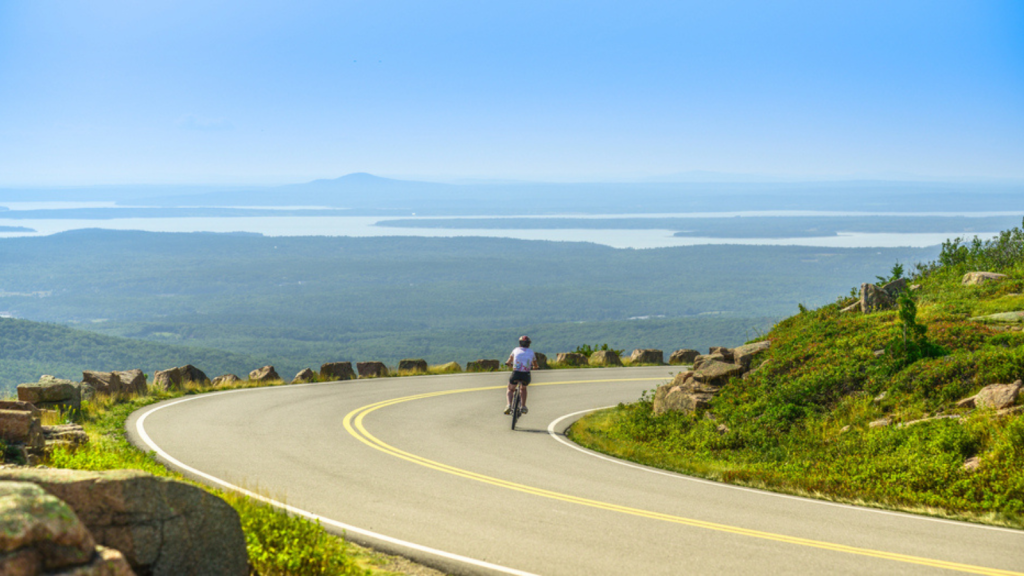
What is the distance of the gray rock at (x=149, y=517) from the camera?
5.08 metres

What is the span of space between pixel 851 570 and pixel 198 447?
37.6ft

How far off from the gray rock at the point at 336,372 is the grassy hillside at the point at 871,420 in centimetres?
1139

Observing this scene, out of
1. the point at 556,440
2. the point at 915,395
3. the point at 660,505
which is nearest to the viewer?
the point at 660,505

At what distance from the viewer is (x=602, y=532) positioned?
28.4ft

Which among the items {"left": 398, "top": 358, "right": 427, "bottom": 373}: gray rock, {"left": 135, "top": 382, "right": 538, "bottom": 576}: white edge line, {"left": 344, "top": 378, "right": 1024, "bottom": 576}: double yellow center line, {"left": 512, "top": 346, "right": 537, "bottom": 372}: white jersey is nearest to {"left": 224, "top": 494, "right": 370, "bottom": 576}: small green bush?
{"left": 135, "top": 382, "right": 538, "bottom": 576}: white edge line

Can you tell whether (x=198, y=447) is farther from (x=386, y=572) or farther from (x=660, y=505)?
(x=660, y=505)

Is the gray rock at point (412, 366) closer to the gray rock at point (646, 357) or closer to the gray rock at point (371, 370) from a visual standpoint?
Answer: the gray rock at point (371, 370)

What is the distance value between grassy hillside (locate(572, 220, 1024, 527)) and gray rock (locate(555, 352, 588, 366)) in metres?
12.3

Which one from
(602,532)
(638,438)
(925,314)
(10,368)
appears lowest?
(10,368)

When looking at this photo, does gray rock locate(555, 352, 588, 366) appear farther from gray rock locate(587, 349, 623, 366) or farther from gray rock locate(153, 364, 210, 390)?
gray rock locate(153, 364, 210, 390)

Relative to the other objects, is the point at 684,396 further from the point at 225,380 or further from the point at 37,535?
the point at 225,380

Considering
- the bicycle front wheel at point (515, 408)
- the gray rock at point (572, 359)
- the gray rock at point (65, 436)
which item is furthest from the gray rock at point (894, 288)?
the gray rock at point (65, 436)

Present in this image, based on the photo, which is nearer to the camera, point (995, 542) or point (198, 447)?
point (995, 542)

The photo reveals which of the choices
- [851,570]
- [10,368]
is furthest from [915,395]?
[10,368]
